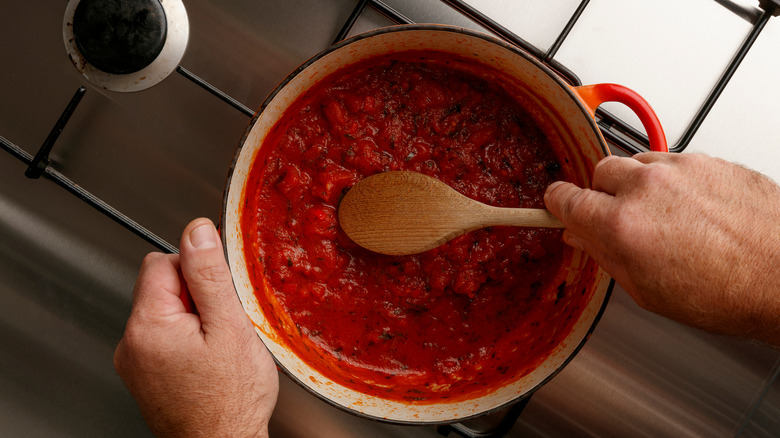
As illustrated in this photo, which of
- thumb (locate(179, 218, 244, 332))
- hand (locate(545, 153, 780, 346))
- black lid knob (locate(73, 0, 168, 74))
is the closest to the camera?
hand (locate(545, 153, 780, 346))

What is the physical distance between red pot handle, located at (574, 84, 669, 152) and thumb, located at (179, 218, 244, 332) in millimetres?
683

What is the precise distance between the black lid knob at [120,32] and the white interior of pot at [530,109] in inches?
12.7

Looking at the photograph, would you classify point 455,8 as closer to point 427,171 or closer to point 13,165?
point 427,171

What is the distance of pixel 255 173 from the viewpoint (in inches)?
38.7

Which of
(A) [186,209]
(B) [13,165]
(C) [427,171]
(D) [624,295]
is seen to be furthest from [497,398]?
(B) [13,165]

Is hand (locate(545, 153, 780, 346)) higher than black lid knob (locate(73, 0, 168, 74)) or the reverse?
higher

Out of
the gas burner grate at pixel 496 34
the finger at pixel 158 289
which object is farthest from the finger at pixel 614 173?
the finger at pixel 158 289

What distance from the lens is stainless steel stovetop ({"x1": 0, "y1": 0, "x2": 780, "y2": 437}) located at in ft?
3.37

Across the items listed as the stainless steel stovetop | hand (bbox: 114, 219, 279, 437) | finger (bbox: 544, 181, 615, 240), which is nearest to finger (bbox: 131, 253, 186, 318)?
hand (bbox: 114, 219, 279, 437)

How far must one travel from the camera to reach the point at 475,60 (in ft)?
3.19

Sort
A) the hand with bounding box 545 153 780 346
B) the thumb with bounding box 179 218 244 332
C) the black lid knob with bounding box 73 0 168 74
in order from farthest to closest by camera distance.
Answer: the black lid knob with bounding box 73 0 168 74, the thumb with bounding box 179 218 244 332, the hand with bounding box 545 153 780 346

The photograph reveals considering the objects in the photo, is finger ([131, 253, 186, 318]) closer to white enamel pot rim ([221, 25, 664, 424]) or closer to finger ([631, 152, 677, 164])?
white enamel pot rim ([221, 25, 664, 424])

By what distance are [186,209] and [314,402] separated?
53 centimetres

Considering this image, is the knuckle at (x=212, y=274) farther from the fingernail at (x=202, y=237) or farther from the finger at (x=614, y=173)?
the finger at (x=614, y=173)
